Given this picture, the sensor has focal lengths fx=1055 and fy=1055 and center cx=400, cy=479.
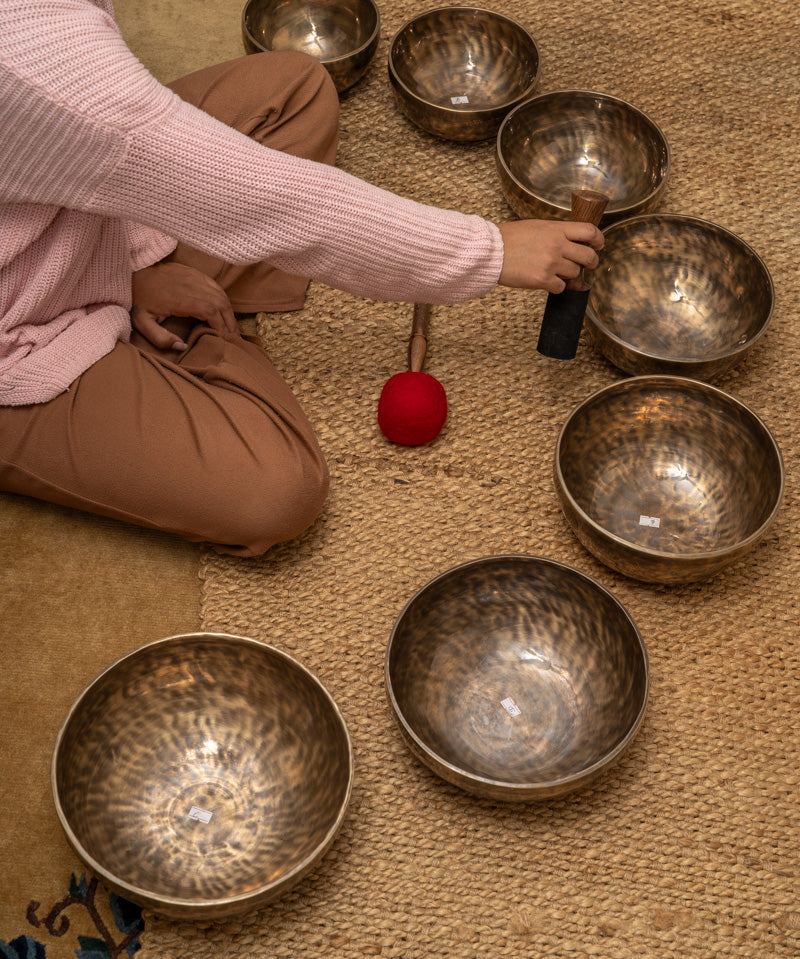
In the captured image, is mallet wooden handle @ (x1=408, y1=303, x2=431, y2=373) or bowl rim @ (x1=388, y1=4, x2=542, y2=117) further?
bowl rim @ (x1=388, y1=4, x2=542, y2=117)

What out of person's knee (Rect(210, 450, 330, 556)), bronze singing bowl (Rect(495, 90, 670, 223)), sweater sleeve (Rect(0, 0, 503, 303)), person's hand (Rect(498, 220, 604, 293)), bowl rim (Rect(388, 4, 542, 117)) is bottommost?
person's knee (Rect(210, 450, 330, 556))

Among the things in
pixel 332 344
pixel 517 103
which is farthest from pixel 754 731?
pixel 517 103

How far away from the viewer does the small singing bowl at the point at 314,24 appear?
1.90 meters

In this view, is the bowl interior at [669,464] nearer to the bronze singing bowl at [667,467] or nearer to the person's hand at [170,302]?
the bronze singing bowl at [667,467]

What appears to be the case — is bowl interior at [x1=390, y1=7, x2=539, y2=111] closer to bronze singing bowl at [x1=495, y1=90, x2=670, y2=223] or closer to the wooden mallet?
bronze singing bowl at [x1=495, y1=90, x2=670, y2=223]

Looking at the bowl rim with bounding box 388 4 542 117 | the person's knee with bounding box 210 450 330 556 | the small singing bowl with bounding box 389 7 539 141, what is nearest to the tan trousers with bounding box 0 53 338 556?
the person's knee with bounding box 210 450 330 556

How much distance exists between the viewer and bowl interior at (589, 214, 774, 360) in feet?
4.92

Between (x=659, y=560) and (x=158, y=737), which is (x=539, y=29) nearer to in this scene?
(x=659, y=560)

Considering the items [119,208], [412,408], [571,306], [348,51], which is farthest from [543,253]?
[348,51]

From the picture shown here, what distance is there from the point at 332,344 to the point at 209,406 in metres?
0.30

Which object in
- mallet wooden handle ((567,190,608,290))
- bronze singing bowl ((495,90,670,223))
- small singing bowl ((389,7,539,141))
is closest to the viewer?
mallet wooden handle ((567,190,608,290))

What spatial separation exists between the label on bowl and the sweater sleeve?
47 cm

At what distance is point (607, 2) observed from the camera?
→ 6.63 feet

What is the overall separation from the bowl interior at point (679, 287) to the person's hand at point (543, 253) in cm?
24
